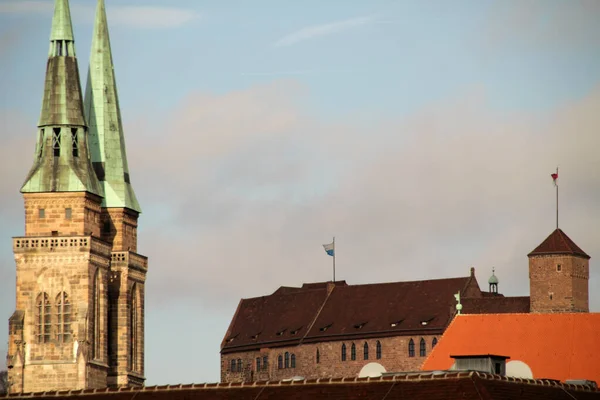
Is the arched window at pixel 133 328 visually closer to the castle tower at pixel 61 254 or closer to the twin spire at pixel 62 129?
the castle tower at pixel 61 254

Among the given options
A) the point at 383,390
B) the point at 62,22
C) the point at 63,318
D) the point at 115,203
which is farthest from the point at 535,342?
the point at 62,22

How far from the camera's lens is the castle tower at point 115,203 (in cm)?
16112

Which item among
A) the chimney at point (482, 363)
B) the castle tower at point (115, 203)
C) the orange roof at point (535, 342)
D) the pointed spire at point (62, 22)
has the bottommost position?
the chimney at point (482, 363)

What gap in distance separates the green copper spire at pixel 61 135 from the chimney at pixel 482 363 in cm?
4981

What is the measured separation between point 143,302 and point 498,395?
6908 cm

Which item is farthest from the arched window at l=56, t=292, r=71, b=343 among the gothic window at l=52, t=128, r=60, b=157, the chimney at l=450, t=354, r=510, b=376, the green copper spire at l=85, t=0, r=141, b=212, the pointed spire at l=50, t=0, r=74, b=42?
the chimney at l=450, t=354, r=510, b=376

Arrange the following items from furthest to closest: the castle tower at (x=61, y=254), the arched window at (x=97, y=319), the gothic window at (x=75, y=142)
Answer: the gothic window at (x=75, y=142) < the arched window at (x=97, y=319) < the castle tower at (x=61, y=254)

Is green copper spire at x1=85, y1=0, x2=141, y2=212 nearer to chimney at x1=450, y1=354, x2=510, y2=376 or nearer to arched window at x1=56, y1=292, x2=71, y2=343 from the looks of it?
arched window at x1=56, y1=292, x2=71, y2=343

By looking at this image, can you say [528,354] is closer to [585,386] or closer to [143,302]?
[585,386]

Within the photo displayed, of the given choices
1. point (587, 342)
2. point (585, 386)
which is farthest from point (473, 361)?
point (587, 342)

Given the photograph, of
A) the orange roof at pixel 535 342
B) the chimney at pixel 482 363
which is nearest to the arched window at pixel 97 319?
the orange roof at pixel 535 342

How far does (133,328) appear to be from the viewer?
161625mm

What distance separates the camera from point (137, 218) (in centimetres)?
16512

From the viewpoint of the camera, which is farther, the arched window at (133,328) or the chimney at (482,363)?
the arched window at (133,328)
